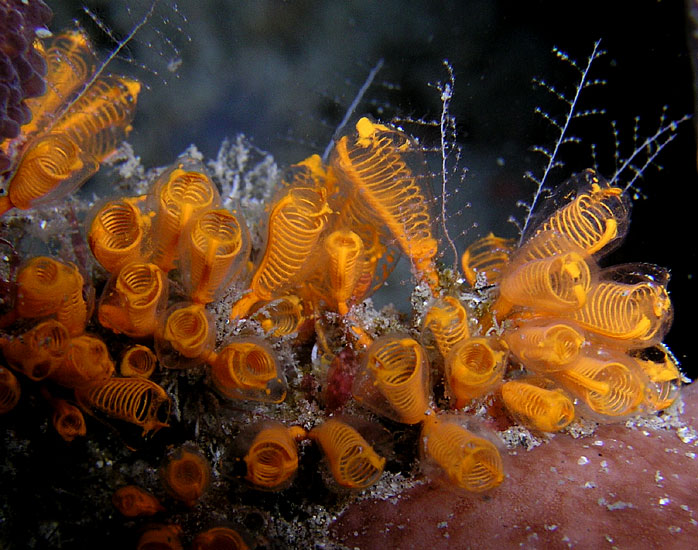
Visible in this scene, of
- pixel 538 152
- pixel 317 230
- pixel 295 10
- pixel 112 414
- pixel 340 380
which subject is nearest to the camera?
pixel 112 414

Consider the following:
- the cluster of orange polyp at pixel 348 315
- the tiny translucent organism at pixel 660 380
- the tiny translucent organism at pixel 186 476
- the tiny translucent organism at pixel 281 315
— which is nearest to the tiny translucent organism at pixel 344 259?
the cluster of orange polyp at pixel 348 315

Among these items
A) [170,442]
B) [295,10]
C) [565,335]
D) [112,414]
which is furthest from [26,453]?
[295,10]

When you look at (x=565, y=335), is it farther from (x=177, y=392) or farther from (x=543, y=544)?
(x=177, y=392)

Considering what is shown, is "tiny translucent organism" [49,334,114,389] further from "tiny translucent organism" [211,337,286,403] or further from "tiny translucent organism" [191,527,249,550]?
"tiny translucent organism" [191,527,249,550]

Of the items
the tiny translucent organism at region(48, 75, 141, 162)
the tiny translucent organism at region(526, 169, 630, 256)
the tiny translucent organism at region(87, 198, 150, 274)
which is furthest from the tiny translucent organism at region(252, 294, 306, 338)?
the tiny translucent organism at region(526, 169, 630, 256)

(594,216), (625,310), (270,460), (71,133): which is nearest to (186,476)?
(270,460)

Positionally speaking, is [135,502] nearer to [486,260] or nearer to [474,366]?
[474,366]

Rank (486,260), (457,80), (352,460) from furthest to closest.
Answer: (457,80) → (486,260) → (352,460)
